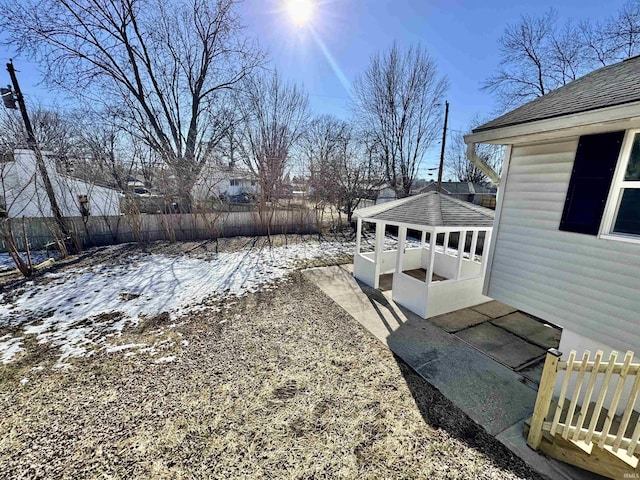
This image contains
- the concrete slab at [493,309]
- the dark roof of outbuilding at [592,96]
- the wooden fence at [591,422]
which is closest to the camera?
the wooden fence at [591,422]

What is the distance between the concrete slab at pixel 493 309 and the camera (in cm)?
508

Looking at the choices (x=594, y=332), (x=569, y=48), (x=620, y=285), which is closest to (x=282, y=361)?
(x=594, y=332)

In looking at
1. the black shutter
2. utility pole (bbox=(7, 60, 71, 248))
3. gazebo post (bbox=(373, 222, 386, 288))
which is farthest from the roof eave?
utility pole (bbox=(7, 60, 71, 248))

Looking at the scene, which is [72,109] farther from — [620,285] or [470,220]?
[620,285]

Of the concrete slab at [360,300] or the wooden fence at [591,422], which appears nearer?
the wooden fence at [591,422]

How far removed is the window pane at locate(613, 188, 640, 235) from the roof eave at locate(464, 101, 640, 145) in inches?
26.2

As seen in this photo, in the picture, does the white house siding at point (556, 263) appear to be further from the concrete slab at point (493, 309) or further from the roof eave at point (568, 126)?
the concrete slab at point (493, 309)

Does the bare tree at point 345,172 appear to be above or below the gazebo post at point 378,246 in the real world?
above

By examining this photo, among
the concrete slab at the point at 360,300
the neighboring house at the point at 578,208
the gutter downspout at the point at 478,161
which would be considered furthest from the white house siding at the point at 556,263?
the concrete slab at the point at 360,300

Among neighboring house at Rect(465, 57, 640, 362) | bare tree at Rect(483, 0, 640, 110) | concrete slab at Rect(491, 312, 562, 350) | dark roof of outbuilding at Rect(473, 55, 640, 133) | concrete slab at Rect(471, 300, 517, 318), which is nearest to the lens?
dark roof of outbuilding at Rect(473, 55, 640, 133)

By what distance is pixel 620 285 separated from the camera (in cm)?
261

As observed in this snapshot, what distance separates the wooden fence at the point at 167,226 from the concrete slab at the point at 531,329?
28.7 ft

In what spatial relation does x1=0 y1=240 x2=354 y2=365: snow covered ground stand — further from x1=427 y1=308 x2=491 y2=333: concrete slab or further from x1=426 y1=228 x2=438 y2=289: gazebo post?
x1=427 y1=308 x2=491 y2=333: concrete slab

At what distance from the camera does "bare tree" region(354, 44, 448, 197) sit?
12883 millimetres
